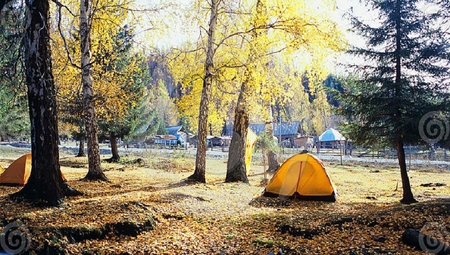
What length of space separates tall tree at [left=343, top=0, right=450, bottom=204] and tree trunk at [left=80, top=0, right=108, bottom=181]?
782cm

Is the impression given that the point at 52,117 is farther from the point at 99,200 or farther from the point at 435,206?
the point at 435,206

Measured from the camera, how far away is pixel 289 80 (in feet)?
36.9

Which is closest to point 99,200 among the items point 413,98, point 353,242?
point 353,242

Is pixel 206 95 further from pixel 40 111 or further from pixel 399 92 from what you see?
pixel 399 92

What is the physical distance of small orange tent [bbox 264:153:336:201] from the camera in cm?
898

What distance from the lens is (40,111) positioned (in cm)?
599

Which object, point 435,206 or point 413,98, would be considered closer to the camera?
point 435,206

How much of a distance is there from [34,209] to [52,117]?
1.78 m

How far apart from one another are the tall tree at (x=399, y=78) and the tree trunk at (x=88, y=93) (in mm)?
7819

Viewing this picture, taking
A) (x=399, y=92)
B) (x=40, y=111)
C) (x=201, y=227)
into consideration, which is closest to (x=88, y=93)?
(x=40, y=111)

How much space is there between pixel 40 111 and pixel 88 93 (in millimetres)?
3961

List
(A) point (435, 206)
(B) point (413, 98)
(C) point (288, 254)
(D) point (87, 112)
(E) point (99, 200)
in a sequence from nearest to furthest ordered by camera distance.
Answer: (C) point (288, 254), (A) point (435, 206), (E) point (99, 200), (B) point (413, 98), (D) point (87, 112)

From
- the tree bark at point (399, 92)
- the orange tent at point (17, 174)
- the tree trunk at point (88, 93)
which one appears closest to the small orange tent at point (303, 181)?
the tree bark at point (399, 92)

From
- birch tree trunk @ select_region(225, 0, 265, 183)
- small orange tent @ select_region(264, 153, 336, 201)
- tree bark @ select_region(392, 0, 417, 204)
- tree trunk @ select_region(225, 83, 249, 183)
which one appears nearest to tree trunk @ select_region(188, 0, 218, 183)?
birch tree trunk @ select_region(225, 0, 265, 183)
